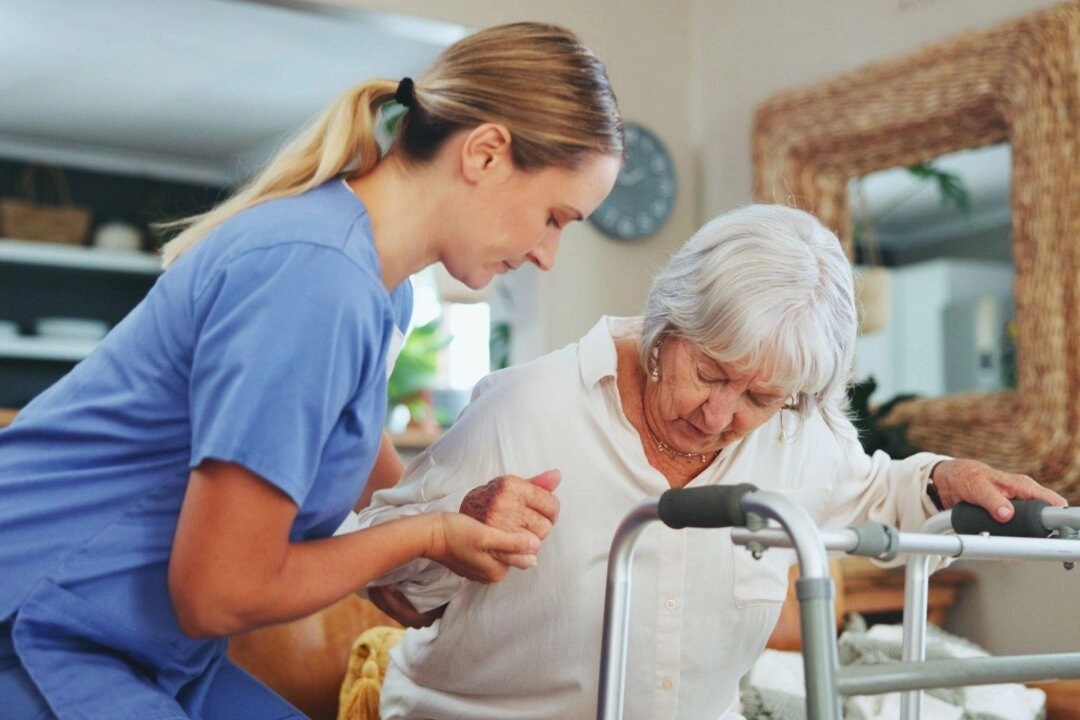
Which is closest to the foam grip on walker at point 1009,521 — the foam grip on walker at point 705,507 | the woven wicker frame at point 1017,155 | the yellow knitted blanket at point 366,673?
the foam grip on walker at point 705,507

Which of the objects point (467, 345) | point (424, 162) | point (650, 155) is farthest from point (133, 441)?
point (467, 345)

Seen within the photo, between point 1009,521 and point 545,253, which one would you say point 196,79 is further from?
point 1009,521

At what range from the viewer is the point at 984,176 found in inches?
169

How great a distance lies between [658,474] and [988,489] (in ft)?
1.31

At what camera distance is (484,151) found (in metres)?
1.18

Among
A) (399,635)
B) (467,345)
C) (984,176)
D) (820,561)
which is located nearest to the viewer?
(820,561)

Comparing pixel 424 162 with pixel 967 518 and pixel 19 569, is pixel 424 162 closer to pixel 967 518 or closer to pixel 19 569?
pixel 19 569

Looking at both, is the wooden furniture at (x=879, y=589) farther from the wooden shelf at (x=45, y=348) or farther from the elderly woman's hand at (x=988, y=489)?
the wooden shelf at (x=45, y=348)

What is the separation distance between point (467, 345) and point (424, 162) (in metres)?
5.29

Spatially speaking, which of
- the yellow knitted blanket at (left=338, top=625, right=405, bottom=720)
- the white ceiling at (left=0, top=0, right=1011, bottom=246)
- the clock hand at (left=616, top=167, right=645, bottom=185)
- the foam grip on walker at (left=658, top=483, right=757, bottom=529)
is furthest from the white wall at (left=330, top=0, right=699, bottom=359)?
the foam grip on walker at (left=658, top=483, right=757, bottom=529)

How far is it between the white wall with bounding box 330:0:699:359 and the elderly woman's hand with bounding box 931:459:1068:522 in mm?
2368

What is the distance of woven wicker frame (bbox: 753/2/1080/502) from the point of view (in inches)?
109

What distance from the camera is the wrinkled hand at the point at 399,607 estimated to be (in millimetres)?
1538

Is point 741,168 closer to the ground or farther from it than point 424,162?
farther from it
